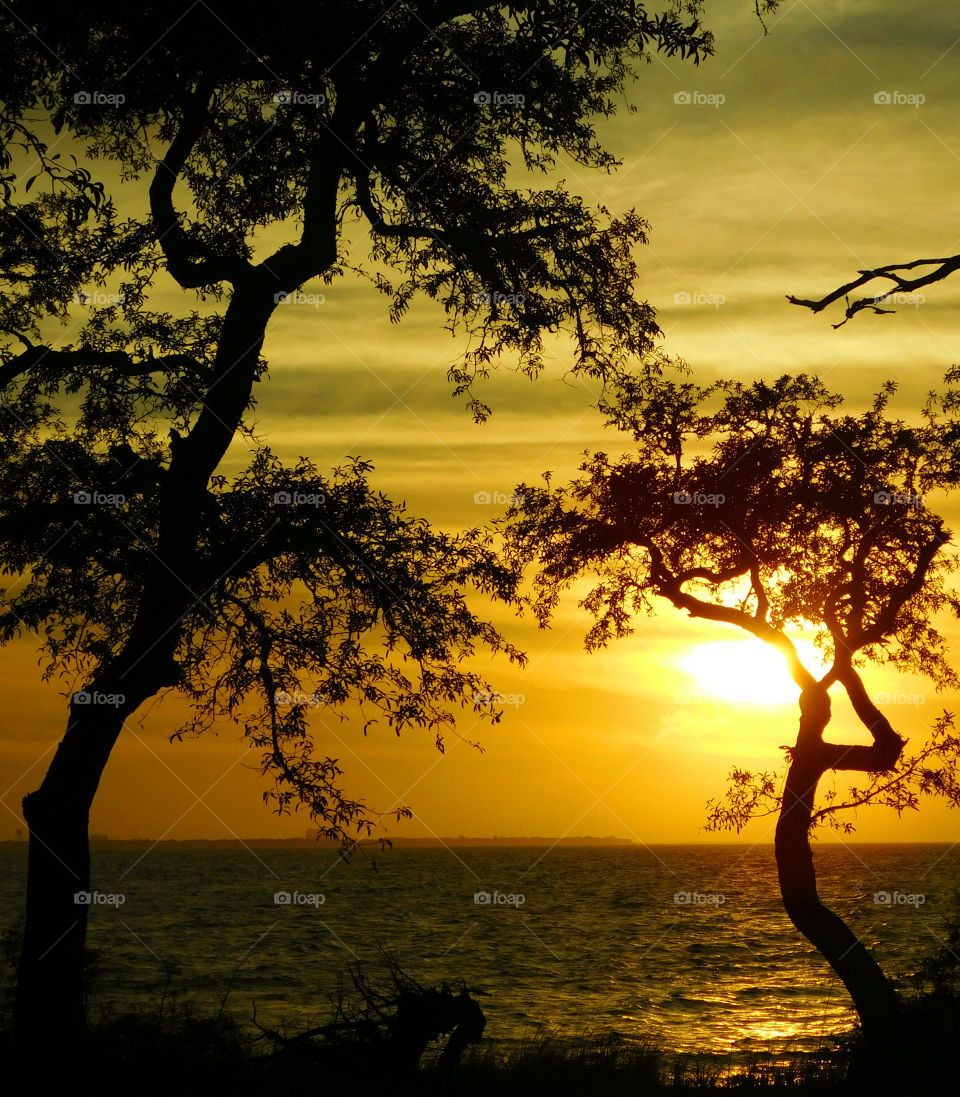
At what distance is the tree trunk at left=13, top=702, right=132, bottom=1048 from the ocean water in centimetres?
345

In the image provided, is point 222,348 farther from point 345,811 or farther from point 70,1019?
point 70,1019

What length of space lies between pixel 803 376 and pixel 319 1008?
33374mm

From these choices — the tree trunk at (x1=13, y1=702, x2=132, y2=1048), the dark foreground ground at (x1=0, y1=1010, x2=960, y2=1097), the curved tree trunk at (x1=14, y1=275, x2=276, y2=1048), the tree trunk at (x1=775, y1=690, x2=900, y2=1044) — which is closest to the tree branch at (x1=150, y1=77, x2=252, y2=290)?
the curved tree trunk at (x1=14, y1=275, x2=276, y2=1048)

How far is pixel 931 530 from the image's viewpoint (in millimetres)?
19625

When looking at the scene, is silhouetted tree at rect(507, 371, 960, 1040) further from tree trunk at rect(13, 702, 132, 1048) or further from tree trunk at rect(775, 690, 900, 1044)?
tree trunk at rect(13, 702, 132, 1048)

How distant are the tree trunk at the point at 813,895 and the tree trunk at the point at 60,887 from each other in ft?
38.6

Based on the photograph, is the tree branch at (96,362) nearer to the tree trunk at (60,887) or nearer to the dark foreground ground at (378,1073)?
the tree trunk at (60,887)

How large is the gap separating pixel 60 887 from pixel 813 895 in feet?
44.1

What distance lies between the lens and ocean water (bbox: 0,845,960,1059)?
1535 inches

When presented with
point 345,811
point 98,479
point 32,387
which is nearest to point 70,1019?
point 345,811

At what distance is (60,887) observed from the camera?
12.2 metres

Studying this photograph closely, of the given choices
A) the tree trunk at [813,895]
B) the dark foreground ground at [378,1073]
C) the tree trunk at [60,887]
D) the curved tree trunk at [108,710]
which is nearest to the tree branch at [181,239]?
the curved tree trunk at [108,710]

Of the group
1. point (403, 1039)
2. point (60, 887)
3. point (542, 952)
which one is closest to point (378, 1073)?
point (403, 1039)

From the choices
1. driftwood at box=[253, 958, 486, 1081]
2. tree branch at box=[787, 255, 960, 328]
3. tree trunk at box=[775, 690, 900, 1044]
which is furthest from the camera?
tree trunk at box=[775, 690, 900, 1044]
